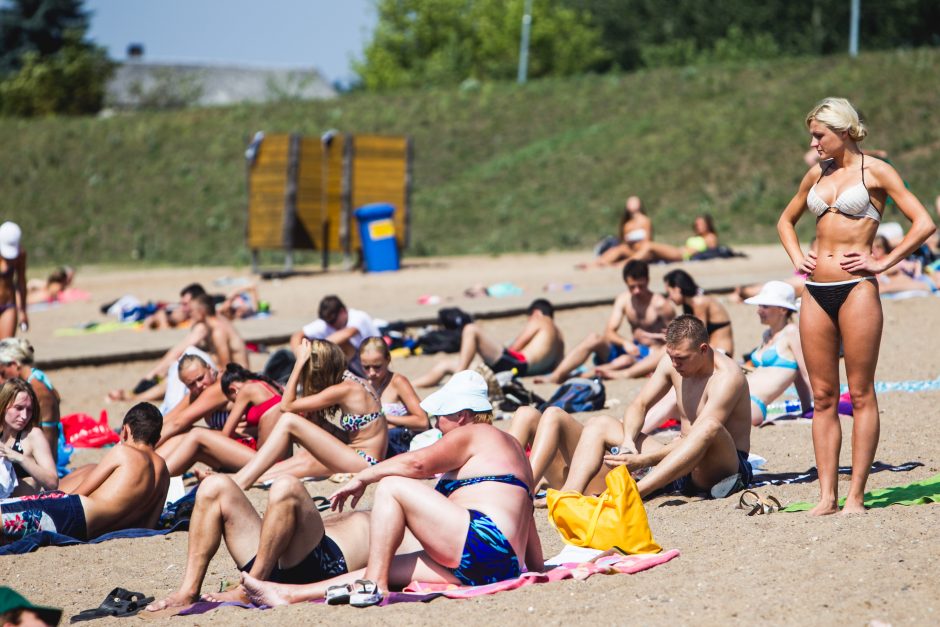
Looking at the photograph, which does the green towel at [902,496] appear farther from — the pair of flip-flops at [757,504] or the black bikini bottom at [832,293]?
the black bikini bottom at [832,293]

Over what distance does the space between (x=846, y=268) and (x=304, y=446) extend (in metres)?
3.64

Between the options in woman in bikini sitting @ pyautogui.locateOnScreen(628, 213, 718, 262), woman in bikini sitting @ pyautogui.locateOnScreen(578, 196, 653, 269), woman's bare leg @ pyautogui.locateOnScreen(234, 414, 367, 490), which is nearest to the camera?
woman's bare leg @ pyautogui.locateOnScreen(234, 414, 367, 490)

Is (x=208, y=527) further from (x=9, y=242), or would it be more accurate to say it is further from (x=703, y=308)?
(x=9, y=242)

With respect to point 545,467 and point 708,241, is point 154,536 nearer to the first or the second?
point 545,467

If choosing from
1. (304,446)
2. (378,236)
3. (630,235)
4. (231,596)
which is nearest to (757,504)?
(231,596)

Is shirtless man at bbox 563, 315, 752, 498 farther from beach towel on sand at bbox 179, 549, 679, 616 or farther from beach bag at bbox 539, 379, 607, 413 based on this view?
beach bag at bbox 539, 379, 607, 413

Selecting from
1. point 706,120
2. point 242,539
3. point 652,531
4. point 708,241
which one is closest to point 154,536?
point 242,539

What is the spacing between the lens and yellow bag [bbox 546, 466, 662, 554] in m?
5.54

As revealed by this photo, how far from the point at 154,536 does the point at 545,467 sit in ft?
7.09

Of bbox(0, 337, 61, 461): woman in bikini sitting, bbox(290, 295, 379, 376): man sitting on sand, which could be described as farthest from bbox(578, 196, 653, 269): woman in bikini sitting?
bbox(0, 337, 61, 461): woman in bikini sitting

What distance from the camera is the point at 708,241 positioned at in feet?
63.5

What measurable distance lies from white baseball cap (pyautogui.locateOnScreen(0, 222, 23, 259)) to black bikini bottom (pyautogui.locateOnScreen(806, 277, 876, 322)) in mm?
7545

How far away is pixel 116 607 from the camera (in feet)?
17.9

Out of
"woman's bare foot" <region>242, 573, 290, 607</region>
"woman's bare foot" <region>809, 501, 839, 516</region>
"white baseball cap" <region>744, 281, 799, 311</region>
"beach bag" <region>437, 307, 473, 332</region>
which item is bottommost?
"woman's bare foot" <region>242, 573, 290, 607</region>
